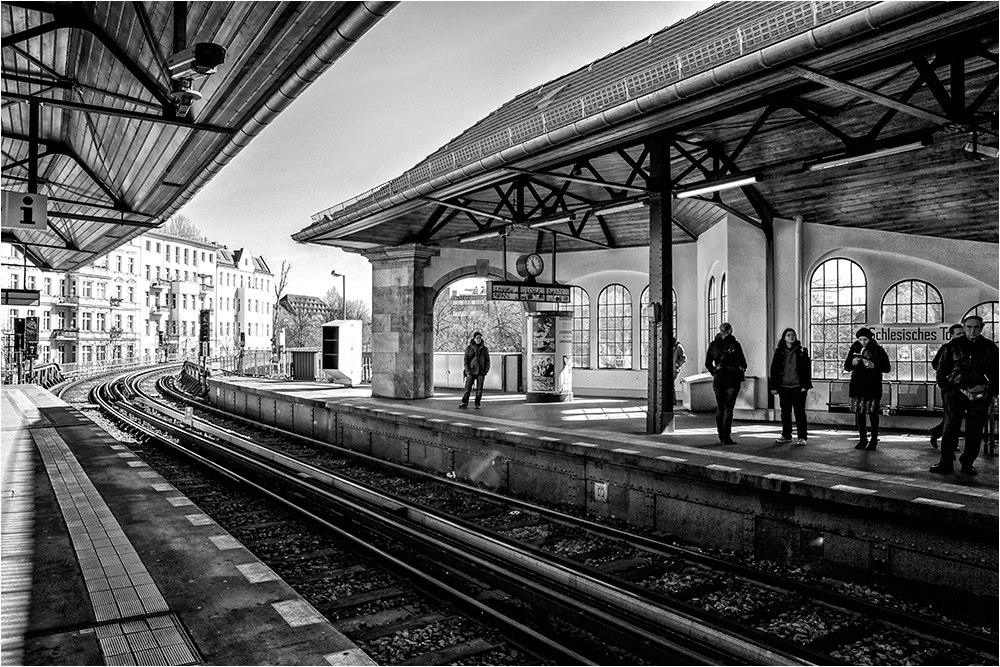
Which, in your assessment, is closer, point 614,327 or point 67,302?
point 614,327

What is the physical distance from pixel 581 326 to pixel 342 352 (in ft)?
29.8

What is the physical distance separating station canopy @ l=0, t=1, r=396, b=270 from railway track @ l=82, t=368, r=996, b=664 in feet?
15.7

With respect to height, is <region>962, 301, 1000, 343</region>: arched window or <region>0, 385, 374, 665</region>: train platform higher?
<region>962, 301, 1000, 343</region>: arched window

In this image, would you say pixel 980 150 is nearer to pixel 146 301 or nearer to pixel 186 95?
pixel 186 95

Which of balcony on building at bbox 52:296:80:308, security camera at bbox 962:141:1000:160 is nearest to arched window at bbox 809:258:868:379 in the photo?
security camera at bbox 962:141:1000:160

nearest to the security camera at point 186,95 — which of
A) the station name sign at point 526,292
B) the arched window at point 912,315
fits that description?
the station name sign at point 526,292

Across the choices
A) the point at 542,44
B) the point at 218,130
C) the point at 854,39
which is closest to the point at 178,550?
the point at 218,130

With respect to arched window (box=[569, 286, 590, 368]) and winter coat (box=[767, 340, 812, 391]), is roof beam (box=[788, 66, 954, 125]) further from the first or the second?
arched window (box=[569, 286, 590, 368])

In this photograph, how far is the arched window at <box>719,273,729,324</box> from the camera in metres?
14.3

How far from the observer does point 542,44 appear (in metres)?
14.7

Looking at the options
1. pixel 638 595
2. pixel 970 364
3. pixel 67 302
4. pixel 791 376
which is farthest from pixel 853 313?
pixel 67 302

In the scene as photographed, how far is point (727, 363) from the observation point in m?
9.70

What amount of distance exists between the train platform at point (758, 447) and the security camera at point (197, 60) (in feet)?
20.7

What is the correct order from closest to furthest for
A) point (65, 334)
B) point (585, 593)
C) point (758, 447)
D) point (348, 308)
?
point (585, 593)
point (758, 447)
point (65, 334)
point (348, 308)
